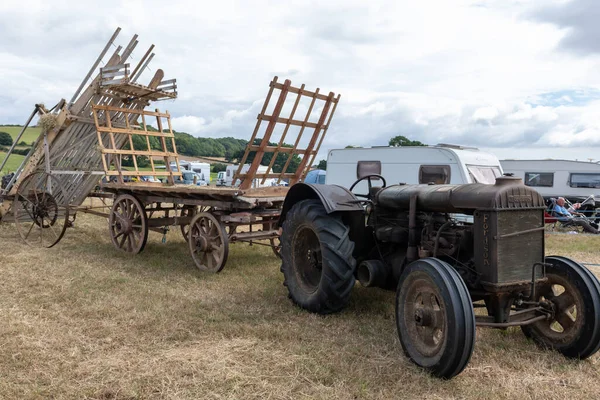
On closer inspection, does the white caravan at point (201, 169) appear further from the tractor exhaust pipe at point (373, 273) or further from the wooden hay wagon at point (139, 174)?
the tractor exhaust pipe at point (373, 273)

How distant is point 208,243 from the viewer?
6203 millimetres

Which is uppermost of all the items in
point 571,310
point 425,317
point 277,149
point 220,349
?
point 277,149

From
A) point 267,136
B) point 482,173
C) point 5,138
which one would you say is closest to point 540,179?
point 482,173

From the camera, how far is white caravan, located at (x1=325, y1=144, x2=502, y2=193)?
962 cm

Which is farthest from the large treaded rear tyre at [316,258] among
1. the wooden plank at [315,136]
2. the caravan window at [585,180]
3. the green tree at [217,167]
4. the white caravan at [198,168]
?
the green tree at [217,167]

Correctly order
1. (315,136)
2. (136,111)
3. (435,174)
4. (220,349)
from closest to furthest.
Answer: (220,349), (315,136), (136,111), (435,174)

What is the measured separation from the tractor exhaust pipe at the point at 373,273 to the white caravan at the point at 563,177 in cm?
1183

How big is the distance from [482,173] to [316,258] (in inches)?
262

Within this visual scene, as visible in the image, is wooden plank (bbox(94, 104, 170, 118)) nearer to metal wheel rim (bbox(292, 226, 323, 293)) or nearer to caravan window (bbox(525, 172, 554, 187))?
metal wheel rim (bbox(292, 226, 323, 293))

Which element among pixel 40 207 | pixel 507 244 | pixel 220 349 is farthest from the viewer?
pixel 40 207

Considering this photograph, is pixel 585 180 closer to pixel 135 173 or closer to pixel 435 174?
pixel 435 174

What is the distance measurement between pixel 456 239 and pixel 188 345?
2233mm

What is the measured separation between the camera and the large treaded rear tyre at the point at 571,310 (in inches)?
133

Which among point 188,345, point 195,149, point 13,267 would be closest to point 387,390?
point 188,345
